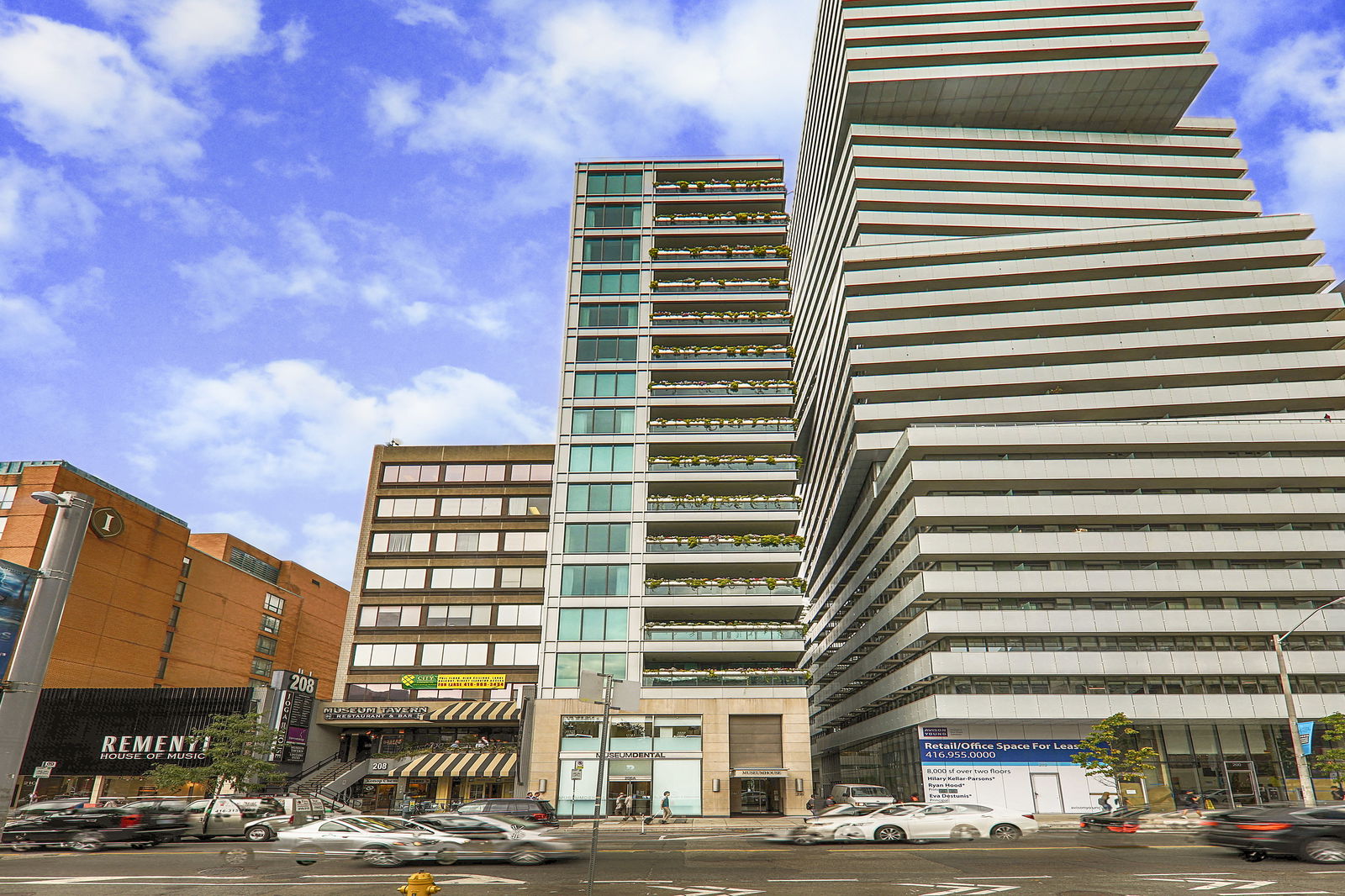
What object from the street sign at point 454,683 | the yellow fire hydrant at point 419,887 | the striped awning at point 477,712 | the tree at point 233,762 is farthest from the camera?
the street sign at point 454,683

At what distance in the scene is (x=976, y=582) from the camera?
50312mm

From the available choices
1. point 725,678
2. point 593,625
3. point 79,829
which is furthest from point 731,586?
point 79,829

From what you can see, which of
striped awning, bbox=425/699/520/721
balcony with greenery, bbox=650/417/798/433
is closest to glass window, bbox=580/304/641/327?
balcony with greenery, bbox=650/417/798/433

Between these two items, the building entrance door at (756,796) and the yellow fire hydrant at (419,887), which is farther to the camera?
the building entrance door at (756,796)

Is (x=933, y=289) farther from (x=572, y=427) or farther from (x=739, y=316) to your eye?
(x=572, y=427)

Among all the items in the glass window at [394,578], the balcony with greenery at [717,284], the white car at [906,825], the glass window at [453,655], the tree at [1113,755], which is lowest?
the white car at [906,825]

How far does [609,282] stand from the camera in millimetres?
62000

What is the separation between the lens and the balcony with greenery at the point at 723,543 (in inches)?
2078

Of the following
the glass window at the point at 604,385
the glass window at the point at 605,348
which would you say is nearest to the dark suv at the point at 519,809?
the glass window at the point at 604,385

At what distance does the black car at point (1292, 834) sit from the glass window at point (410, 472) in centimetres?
5748

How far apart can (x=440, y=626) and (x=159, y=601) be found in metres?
24.2

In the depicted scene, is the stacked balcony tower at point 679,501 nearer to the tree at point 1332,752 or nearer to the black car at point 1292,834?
the tree at point 1332,752

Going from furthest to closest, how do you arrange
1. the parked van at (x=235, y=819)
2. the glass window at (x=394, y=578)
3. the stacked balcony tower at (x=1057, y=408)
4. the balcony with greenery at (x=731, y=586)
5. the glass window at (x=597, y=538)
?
the glass window at (x=394, y=578), the glass window at (x=597, y=538), the balcony with greenery at (x=731, y=586), the stacked balcony tower at (x=1057, y=408), the parked van at (x=235, y=819)

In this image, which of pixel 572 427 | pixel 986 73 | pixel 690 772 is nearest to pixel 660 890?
pixel 690 772
